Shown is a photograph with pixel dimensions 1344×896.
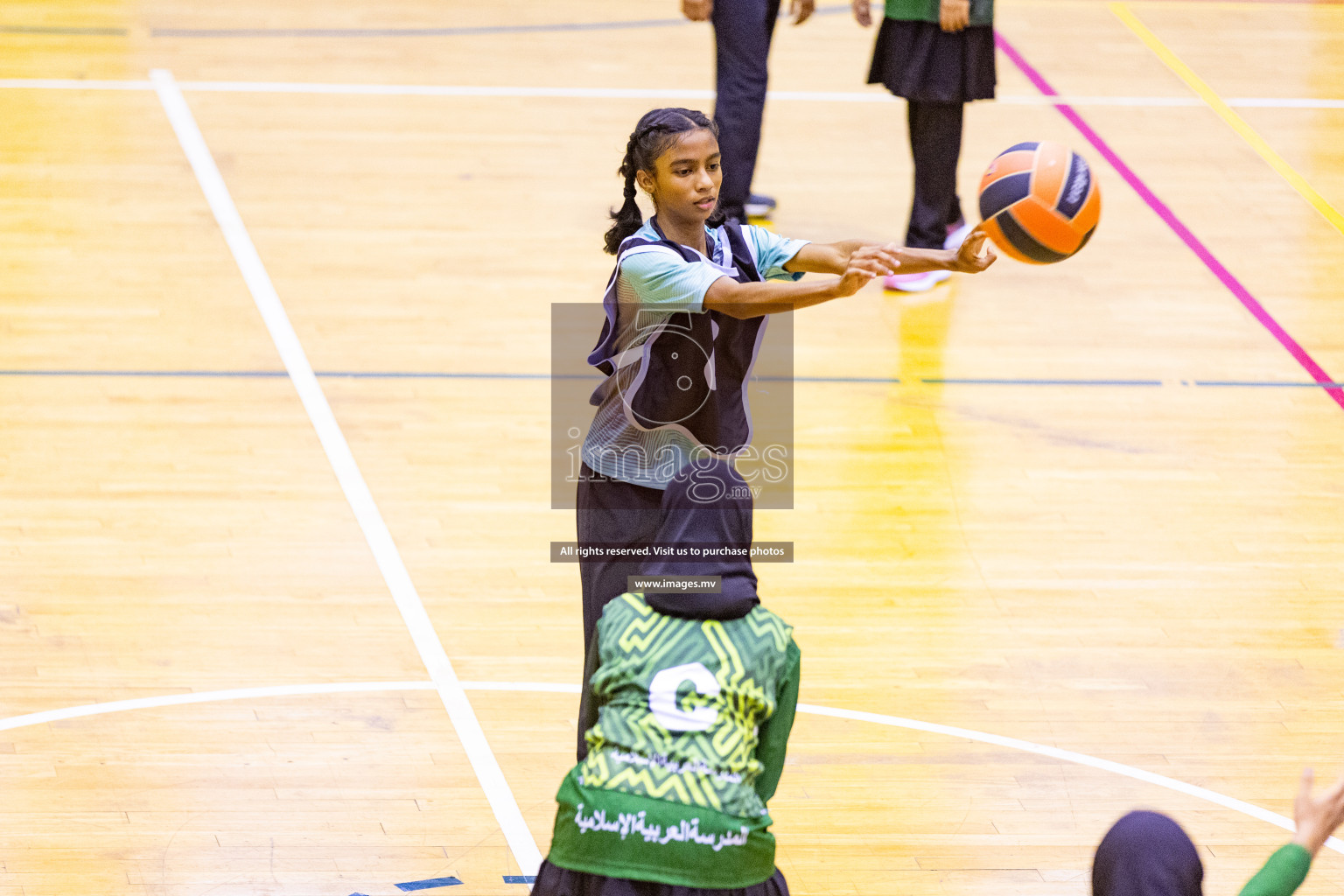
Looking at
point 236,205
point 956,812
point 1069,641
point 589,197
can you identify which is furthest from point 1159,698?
point 236,205

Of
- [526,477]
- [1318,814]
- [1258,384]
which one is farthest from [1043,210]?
[1258,384]

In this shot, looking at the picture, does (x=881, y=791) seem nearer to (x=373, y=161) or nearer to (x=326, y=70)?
(x=373, y=161)

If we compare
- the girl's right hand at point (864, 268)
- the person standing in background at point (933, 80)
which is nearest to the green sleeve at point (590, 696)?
the girl's right hand at point (864, 268)

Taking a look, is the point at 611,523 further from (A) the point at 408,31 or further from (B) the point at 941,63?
(A) the point at 408,31

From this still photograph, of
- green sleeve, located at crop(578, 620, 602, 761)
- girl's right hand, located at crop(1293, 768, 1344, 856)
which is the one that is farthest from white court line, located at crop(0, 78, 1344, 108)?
girl's right hand, located at crop(1293, 768, 1344, 856)

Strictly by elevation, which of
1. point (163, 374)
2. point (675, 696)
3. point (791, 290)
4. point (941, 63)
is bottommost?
point (163, 374)

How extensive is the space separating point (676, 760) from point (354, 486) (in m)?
2.98

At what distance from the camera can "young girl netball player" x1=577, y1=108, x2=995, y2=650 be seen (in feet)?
11.4

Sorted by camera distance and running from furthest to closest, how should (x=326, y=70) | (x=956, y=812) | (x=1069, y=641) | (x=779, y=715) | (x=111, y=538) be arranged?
(x=326, y=70) → (x=111, y=538) → (x=1069, y=641) → (x=956, y=812) → (x=779, y=715)

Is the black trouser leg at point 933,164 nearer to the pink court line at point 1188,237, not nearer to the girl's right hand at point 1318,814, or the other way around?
the pink court line at point 1188,237

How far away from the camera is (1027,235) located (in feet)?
13.2

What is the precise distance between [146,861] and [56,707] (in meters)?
0.75

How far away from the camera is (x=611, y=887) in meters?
2.74

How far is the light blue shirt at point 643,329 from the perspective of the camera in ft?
11.3
